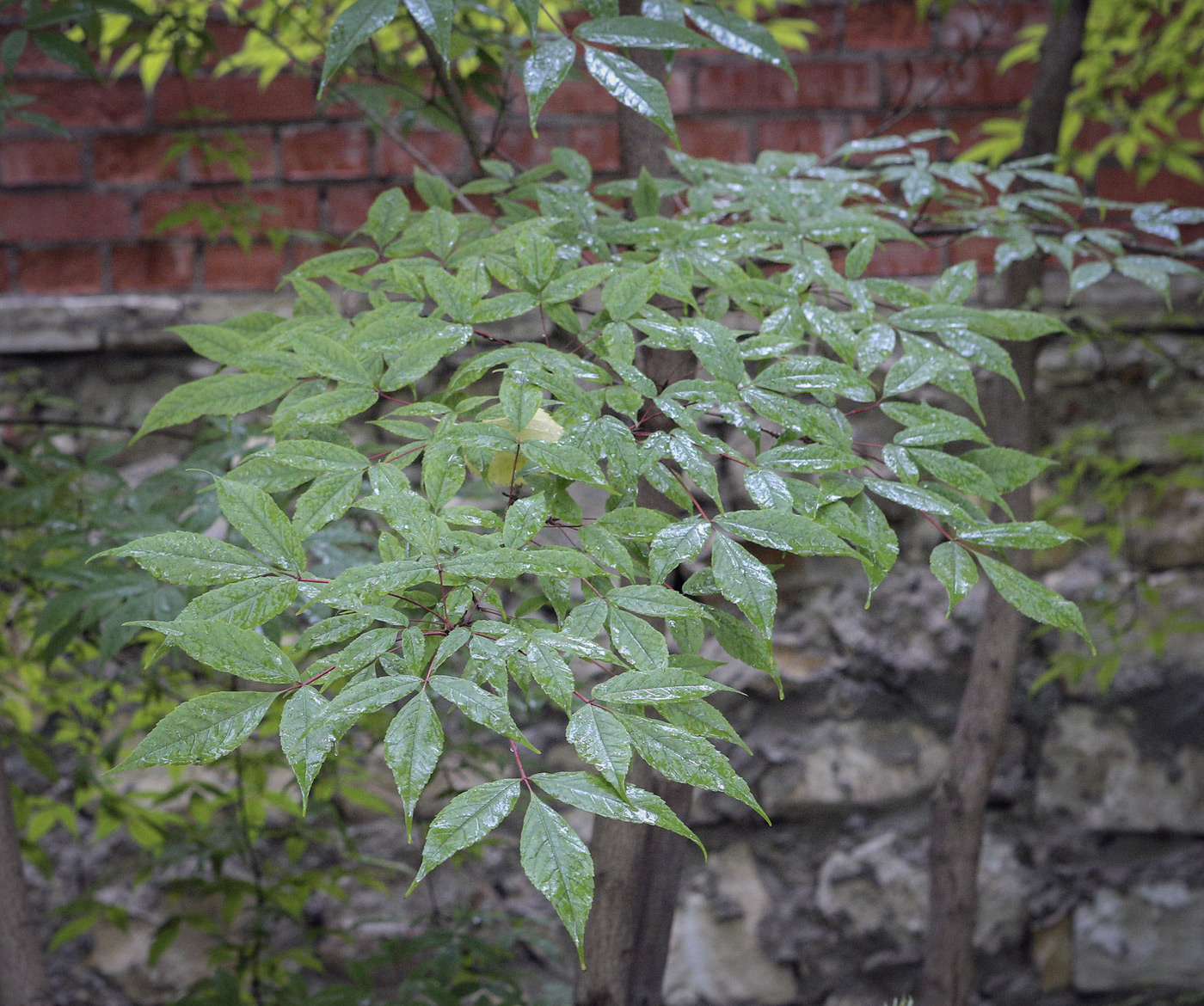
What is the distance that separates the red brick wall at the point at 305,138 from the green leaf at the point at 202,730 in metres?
1.01

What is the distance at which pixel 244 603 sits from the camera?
0.40 metres

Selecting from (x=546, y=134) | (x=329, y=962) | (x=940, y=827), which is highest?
(x=546, y=134)

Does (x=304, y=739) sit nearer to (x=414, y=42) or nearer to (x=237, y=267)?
(x=414, y=42)

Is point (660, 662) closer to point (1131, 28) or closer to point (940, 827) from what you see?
point (940, 827)

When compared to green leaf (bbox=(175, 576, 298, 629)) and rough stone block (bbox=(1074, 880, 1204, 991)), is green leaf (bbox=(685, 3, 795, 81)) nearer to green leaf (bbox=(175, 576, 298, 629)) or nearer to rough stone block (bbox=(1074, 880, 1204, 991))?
green leaf (bbox=(175, 576, 298, 629))

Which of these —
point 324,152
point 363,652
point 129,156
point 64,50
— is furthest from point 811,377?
point 129,156

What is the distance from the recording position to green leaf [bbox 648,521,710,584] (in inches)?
16.6

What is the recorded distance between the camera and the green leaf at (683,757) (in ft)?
1.22

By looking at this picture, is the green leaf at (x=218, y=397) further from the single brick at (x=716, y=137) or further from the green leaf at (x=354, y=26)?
the single brick at (x=716, y=137)

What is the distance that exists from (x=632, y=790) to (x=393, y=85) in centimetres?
73

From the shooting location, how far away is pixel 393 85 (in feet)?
2.86

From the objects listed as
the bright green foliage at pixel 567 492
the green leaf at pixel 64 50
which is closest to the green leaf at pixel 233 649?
the bright green foliage at pixel 567 492

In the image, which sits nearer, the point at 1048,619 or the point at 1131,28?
the point at 1048,619

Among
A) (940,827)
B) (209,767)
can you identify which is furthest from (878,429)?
(209,767)
